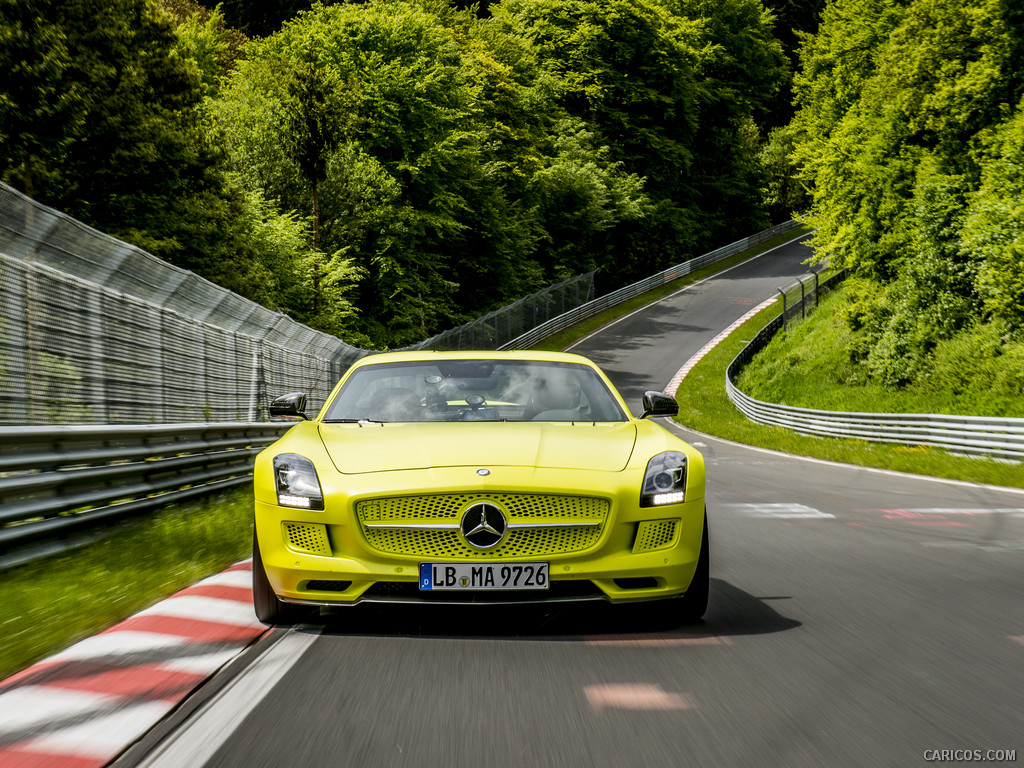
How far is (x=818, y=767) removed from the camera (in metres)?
3.19

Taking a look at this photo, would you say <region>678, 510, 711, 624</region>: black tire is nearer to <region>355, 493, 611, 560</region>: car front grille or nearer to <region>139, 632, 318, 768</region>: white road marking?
<region>355, 493, 611, 560</region>: car front grille

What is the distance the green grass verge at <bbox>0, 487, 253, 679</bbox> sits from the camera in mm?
5156

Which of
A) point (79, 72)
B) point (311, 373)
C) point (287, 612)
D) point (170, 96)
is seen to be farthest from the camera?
point (170, 96)

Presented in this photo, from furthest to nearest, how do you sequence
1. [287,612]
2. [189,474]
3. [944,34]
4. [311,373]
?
[944,34] < [311,373] < [189,474] < [287,612]

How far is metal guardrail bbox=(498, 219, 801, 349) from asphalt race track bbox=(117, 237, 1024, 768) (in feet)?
143

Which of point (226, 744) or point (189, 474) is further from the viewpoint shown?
point (189, 474)

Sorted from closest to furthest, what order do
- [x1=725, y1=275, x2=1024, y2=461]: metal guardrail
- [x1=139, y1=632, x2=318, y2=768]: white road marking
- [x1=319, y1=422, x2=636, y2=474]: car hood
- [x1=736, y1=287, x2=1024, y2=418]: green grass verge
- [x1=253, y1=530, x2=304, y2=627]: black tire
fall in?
[x1=139, y1=632, x2=318, y2=768]: white road marking, [x1=319, y1=422, x2=636, y2=474]: car hood, [x1=253, y1=530, x2=304, y2=627]: black tire, [x1=725, y1=275, x2=1024, y2=461]: metal guardrail, [x1=736, y1=287, x2=1024, y2=418]: green grass verge

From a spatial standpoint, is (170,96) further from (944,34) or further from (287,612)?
(287,612)

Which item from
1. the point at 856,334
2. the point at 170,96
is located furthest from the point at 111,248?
the point at 856,334

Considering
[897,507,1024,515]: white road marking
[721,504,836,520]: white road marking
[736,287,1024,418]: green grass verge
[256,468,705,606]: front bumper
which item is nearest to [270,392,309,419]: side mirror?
[256,468,705,606]: front bumper

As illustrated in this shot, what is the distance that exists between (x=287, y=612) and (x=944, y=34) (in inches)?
1208

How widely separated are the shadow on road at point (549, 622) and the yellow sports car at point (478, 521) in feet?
0.37

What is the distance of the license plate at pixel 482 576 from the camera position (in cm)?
476

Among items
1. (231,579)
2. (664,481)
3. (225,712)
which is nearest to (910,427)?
(231,579)
